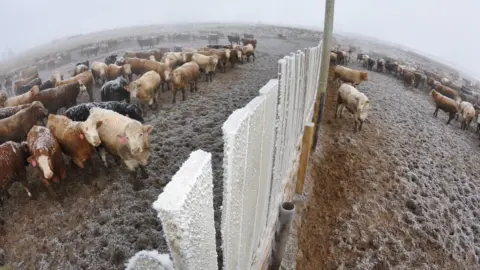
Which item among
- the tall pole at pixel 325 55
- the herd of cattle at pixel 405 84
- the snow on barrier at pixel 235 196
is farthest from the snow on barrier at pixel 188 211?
the herd of cattle at pixel 405 84

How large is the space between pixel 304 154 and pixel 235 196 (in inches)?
116

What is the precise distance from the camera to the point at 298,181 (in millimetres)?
4414

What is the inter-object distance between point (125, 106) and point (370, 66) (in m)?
18.6

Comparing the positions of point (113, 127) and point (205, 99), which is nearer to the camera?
point (113, 127)

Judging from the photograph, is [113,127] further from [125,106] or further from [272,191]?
[272,191]

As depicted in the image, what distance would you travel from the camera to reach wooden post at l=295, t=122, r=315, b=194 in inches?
159

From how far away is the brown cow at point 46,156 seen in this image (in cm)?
436

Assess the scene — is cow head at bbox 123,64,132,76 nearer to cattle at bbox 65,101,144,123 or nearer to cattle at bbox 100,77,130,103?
cattle at bbox 100,77,130,103

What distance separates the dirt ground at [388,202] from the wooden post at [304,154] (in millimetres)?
356

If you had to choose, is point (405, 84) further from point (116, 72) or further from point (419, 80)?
point (116, 72)

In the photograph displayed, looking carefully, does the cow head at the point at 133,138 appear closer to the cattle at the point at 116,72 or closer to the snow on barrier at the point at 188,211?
the snow on barrier at the point at 188,211

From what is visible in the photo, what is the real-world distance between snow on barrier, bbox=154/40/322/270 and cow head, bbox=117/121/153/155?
3010 mm

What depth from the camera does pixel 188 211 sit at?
896 mm

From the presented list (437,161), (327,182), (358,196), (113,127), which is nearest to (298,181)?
(327,182)
